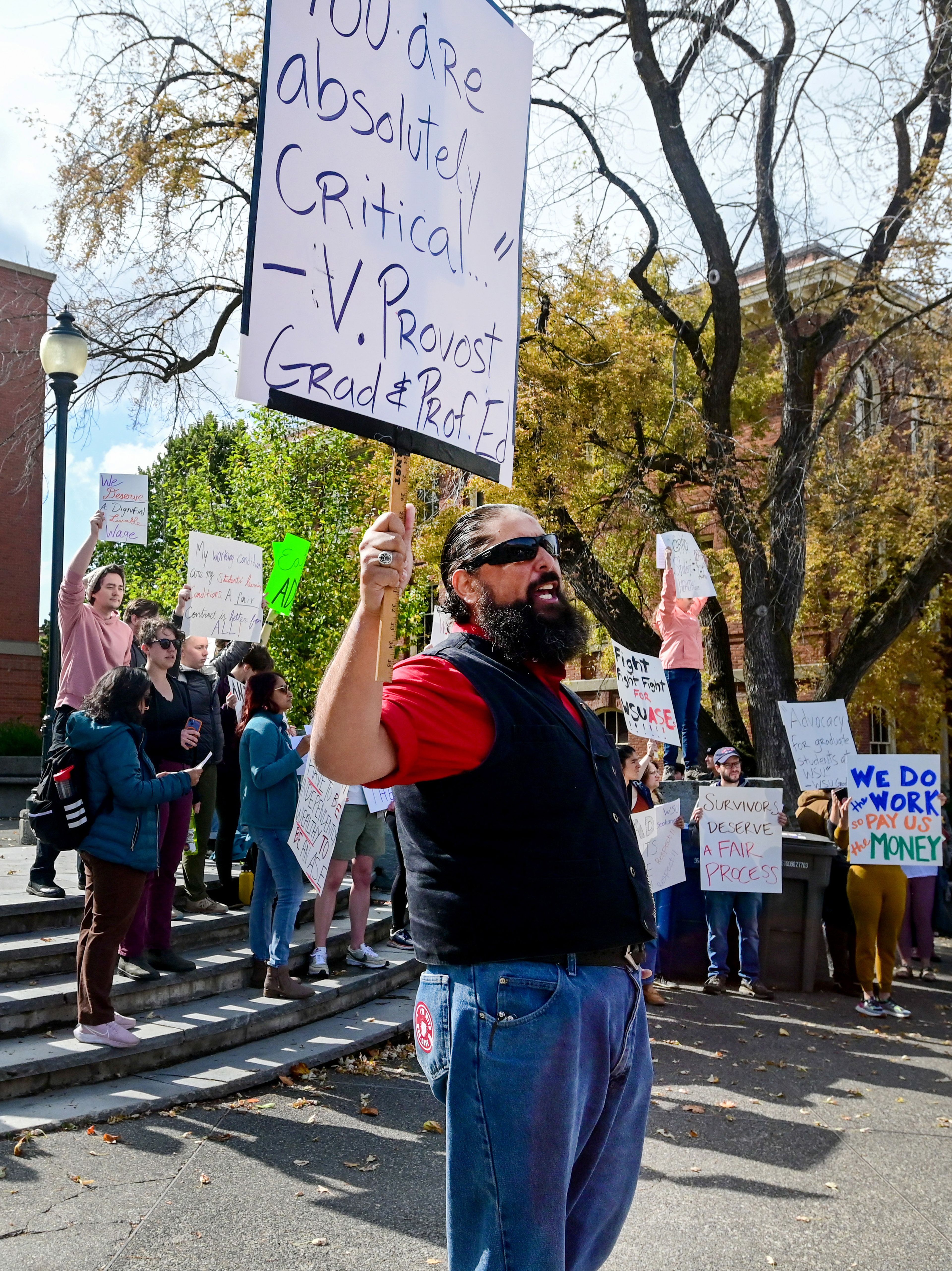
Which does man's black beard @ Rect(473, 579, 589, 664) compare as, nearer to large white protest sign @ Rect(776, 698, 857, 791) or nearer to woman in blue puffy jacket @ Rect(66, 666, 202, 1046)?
woman in blue puffy jacket @ Rect(66, 666, 202, 1046)

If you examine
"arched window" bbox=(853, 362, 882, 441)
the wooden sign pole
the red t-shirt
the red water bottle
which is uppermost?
"arched window" bbox=(853, 362, 882, 441)

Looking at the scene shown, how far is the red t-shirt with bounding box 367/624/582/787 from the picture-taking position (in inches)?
78.3

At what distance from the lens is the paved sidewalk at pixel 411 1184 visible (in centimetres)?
365

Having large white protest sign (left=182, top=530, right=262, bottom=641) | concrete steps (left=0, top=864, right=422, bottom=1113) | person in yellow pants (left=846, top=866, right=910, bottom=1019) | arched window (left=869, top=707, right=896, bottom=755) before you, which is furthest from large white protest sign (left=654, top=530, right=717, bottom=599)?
arched window (left=869, top=707, right=896, bottom=755)

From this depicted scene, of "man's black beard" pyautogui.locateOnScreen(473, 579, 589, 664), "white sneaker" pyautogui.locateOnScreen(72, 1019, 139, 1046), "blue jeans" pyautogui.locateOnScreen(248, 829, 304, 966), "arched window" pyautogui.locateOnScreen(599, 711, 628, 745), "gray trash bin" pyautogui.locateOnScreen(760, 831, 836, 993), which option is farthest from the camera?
"arched window" pyautogui.locateOnScreen(599, 711, 628, 745)

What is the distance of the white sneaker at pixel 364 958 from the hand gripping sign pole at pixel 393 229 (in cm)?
520

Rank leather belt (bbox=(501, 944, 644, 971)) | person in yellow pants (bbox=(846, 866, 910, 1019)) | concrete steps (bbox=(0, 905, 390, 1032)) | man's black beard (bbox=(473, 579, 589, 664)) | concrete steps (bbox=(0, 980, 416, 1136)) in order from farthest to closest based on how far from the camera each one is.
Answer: person in yellow pants (bbox=(846, 866, 910, 1019)) → concrete steps (bbox=(0, 905, 390, 1032)) → concrete steps (bbox=(0, 980, 416, 1136)) → man's black beard (bbox=(473, 579, 589, 664)) → leather belt (bbox=(501, 944, 644, 971))

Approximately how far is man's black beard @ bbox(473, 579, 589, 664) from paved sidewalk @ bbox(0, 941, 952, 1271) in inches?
92.8

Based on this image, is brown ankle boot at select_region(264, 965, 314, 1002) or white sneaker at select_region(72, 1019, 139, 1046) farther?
brown ankle boot at select_region(264, 965, 314, 1002)

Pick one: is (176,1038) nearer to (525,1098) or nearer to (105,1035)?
(105,1035)

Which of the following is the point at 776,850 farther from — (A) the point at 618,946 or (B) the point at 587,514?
(B) the point at 587,514

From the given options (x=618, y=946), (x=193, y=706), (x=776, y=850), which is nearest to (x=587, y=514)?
(x=776, y=850)

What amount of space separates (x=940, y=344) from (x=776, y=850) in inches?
392

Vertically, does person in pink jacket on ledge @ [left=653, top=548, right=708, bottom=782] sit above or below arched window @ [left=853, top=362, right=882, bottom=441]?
below
